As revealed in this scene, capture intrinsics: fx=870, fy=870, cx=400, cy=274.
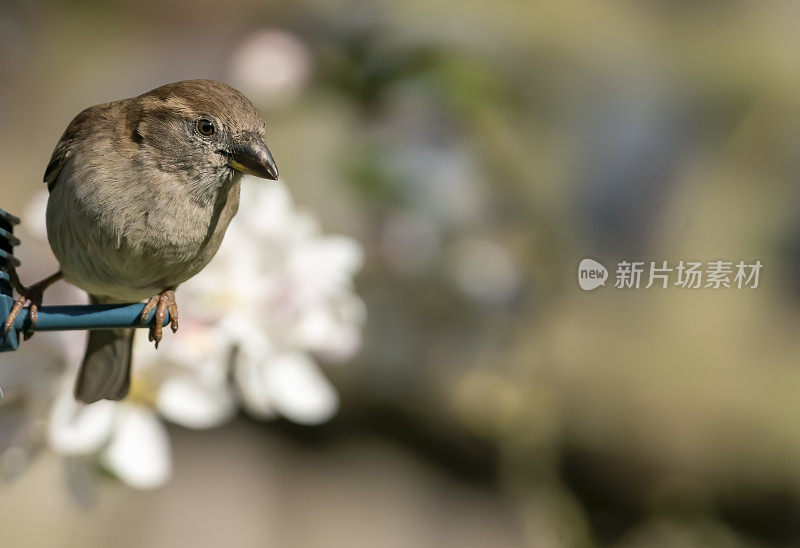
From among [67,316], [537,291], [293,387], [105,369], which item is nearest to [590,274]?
[537,291]

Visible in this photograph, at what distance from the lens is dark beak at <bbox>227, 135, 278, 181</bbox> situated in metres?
0.94

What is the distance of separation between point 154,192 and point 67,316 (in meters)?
0.19

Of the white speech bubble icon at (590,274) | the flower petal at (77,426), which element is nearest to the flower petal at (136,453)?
the flower petal at (77,426)

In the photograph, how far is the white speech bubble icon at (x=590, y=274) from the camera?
2551 millimetres

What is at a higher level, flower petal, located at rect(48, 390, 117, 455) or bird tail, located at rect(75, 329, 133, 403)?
bird tail, located at rect(75, 329, 133, 403)

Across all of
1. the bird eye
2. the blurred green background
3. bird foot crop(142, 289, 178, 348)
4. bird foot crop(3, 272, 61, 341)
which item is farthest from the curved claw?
the blurred green background

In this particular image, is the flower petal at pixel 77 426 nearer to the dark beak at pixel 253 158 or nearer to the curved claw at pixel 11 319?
the curved claw at pixel 11 319

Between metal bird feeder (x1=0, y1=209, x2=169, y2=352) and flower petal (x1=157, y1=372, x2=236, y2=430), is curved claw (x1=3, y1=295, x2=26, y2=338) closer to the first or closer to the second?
metal bird feeder (x1=0, y1=209, x2=169, y2=352)

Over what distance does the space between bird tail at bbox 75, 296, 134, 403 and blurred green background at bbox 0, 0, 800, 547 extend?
3.43 ft

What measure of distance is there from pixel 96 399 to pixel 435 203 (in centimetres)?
118

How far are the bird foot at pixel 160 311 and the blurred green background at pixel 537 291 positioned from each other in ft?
3.78

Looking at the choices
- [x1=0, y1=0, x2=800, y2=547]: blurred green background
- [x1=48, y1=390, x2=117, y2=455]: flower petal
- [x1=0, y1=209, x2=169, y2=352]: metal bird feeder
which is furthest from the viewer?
[x1=0, y1=0, x2=800, y2=547]: blurred green background

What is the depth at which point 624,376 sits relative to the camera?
279cm

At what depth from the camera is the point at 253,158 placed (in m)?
0.95
